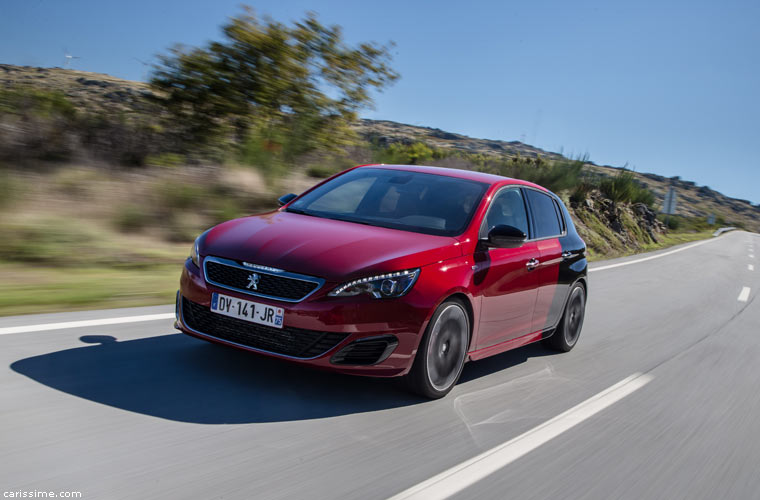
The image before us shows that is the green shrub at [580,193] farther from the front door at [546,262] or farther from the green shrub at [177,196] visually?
the front door at [546,262]

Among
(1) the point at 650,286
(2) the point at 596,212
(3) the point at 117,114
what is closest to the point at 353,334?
(3) the point at 117,114

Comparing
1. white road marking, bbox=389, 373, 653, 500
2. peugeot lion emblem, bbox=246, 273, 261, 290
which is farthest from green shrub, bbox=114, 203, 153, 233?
white road marking, bbox=389, 373, 653, 500

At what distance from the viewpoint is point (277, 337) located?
4.34 meters

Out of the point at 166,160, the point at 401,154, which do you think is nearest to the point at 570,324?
the point at 166,160

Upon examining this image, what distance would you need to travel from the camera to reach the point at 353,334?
14.1 feet

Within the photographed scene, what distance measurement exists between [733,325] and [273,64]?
30.2 ft

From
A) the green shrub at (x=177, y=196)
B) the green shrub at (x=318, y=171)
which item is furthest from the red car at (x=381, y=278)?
the green shrub at (x=318, y=171)

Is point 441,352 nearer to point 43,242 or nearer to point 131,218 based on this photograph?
point 43,242

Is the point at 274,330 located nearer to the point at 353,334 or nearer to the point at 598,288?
the point at 353,334

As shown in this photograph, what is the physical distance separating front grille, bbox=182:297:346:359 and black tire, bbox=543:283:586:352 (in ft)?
10.7

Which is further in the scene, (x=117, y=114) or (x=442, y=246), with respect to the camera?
(x=117, y=114)

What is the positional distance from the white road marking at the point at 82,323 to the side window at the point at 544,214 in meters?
3.21

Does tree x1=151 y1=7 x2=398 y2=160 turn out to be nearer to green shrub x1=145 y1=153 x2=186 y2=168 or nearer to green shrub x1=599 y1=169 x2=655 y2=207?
green shrub x1=145 y1=153 x2=186 y2=168

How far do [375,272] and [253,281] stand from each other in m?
0.71
